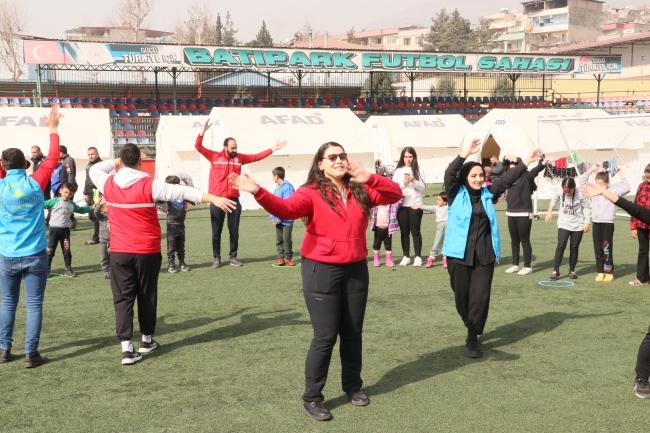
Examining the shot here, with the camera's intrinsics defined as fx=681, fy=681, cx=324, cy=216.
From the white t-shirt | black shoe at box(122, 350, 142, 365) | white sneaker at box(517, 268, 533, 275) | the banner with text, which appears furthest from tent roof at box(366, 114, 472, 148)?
black shoe at box(122, 350, 142, 365)

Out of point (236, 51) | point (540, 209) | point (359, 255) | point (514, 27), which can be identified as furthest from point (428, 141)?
point (514, 27)

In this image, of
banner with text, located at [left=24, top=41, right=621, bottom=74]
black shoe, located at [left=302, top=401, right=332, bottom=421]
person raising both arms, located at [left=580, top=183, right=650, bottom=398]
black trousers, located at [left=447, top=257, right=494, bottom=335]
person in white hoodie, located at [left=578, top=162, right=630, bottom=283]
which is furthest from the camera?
banner with text, located at [left=24, top=41, right=621, bottom=74]

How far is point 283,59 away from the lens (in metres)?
29.4

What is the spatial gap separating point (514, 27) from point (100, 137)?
133043 mm

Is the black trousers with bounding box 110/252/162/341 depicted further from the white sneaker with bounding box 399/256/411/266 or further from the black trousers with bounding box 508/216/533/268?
the black trousers with bounding box 508/216/533/268

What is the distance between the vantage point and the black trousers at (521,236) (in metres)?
10.3

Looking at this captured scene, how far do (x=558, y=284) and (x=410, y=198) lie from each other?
101 inches

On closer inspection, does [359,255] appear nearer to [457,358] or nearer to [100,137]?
[457,358]

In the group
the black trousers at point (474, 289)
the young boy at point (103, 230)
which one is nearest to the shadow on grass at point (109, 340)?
the young boy at point (103, 230)

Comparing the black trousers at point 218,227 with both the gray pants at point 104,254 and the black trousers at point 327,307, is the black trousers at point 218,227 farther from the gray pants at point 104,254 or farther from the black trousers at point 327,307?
the black trousers at point 327,307

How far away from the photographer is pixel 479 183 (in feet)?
20.8

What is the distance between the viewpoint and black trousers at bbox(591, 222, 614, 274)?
31.9 ft

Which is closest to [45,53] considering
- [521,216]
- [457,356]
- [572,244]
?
[521,216]

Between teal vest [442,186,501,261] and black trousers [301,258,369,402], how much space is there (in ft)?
5.12
